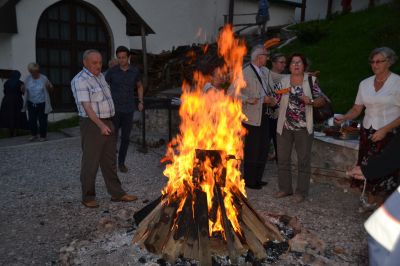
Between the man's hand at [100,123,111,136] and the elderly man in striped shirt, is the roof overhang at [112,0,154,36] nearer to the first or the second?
the elderly man in striped shirt

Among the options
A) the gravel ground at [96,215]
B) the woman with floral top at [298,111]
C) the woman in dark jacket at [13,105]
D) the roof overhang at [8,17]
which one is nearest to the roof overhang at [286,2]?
the roof overhang at [8,17]

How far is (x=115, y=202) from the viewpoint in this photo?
5426 mm

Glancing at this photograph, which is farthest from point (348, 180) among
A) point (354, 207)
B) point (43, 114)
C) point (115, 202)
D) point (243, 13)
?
point (243, 13)

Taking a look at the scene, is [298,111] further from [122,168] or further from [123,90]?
[122,168]

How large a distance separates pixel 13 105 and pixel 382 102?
8383 mm

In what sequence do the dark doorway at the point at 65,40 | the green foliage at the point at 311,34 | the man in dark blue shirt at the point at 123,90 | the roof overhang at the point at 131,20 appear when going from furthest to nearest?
1. the green foliage at the point at 311,34
2. the roof overhang at the point at 131,20
3. the dark doorway at the point at 65,40
4. the man in dark blue shirt at the point at 123,90

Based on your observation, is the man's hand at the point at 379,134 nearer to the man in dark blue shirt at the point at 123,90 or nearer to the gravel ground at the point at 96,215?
the gravel ground at the point at 96,215

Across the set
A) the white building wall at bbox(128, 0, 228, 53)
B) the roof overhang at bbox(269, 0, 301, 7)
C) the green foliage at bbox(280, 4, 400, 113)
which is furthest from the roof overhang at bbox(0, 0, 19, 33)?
the roof overhang at bbox(269, 0, 301, 7)

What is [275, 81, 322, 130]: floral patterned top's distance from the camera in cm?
527

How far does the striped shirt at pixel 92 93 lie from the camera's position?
4.74 metres

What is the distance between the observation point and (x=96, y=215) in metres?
4.96

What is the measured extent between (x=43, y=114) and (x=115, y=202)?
4.48 metres

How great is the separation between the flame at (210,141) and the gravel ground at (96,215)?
0.72 m

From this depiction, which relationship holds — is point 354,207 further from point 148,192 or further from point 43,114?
point 43,114
